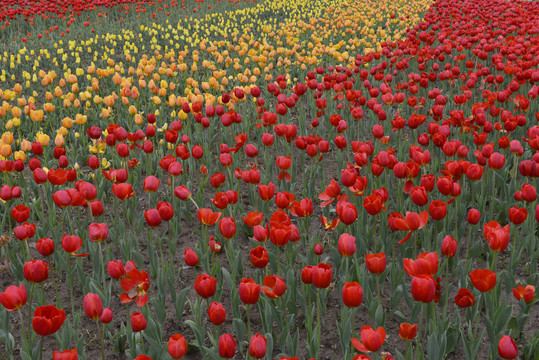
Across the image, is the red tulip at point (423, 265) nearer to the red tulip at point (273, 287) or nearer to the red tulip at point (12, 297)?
the red tulip at point (273, 287)

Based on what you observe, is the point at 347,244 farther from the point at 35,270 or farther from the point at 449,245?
the point at 35,270

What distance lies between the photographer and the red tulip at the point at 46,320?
83.7 inches

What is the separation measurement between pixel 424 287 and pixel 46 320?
1.60m

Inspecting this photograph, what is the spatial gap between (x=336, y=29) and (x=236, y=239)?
418 inches

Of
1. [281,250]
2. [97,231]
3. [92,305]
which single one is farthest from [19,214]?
[281,250]

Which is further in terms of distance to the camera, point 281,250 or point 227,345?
point 281,250

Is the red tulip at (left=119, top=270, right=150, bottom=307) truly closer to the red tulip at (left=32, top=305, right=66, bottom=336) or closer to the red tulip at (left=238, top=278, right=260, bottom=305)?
the red tulip at (left=32, top=305, right=66, bottom=336)

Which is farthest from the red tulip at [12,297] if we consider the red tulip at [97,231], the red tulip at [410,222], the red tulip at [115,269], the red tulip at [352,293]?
the red tulip at [410,222]

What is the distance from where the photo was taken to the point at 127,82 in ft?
21.4

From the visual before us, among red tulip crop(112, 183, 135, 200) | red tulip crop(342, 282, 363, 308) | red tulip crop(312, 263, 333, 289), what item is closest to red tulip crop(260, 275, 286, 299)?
red tulip crop(312, 263, 333, 289)

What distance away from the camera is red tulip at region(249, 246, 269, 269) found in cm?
256

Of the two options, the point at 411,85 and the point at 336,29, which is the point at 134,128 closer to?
the point at 411,85

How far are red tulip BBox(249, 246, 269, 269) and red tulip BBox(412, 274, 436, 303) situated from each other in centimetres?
76

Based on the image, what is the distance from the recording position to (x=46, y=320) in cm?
213
